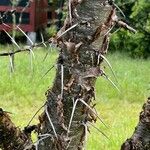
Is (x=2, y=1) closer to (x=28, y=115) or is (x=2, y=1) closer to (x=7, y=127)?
(x=28, y=115)

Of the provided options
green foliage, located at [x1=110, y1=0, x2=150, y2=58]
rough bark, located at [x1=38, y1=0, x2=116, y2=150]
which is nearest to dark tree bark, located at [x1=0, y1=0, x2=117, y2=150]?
rough bark, located at [x1=38, y1=0, x2=116, y2=150]

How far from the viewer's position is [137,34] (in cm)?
1691

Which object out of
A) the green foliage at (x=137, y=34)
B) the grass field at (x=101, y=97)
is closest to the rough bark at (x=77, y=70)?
the grass field at (x=101, y=97)

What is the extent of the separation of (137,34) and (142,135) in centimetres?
1428

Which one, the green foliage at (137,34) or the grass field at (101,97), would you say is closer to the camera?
the grass field at (101,97)

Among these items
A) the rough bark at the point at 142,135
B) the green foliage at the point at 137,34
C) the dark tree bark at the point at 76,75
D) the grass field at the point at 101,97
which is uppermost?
the dark tree bark at the point at 76,75

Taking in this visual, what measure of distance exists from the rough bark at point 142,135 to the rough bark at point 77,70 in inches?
8.9

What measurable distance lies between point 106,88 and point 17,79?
1596 millimetres

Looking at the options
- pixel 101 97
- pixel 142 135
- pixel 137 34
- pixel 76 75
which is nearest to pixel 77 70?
pixel 76 75

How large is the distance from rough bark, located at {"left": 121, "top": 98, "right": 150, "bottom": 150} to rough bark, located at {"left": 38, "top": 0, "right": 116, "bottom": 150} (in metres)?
0.23

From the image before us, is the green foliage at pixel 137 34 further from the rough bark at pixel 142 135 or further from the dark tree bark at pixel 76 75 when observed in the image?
the dark tree bark at pixel 76 75

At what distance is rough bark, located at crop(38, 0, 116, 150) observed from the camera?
245cm

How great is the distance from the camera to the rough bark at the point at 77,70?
8.04ft

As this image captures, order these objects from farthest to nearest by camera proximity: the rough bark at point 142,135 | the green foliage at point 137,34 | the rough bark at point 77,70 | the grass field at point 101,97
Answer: the green foliage at point 137,34 → the grass field at point 101,97 → the rough bark at point 142,135 → the rough bark at point 77,70
